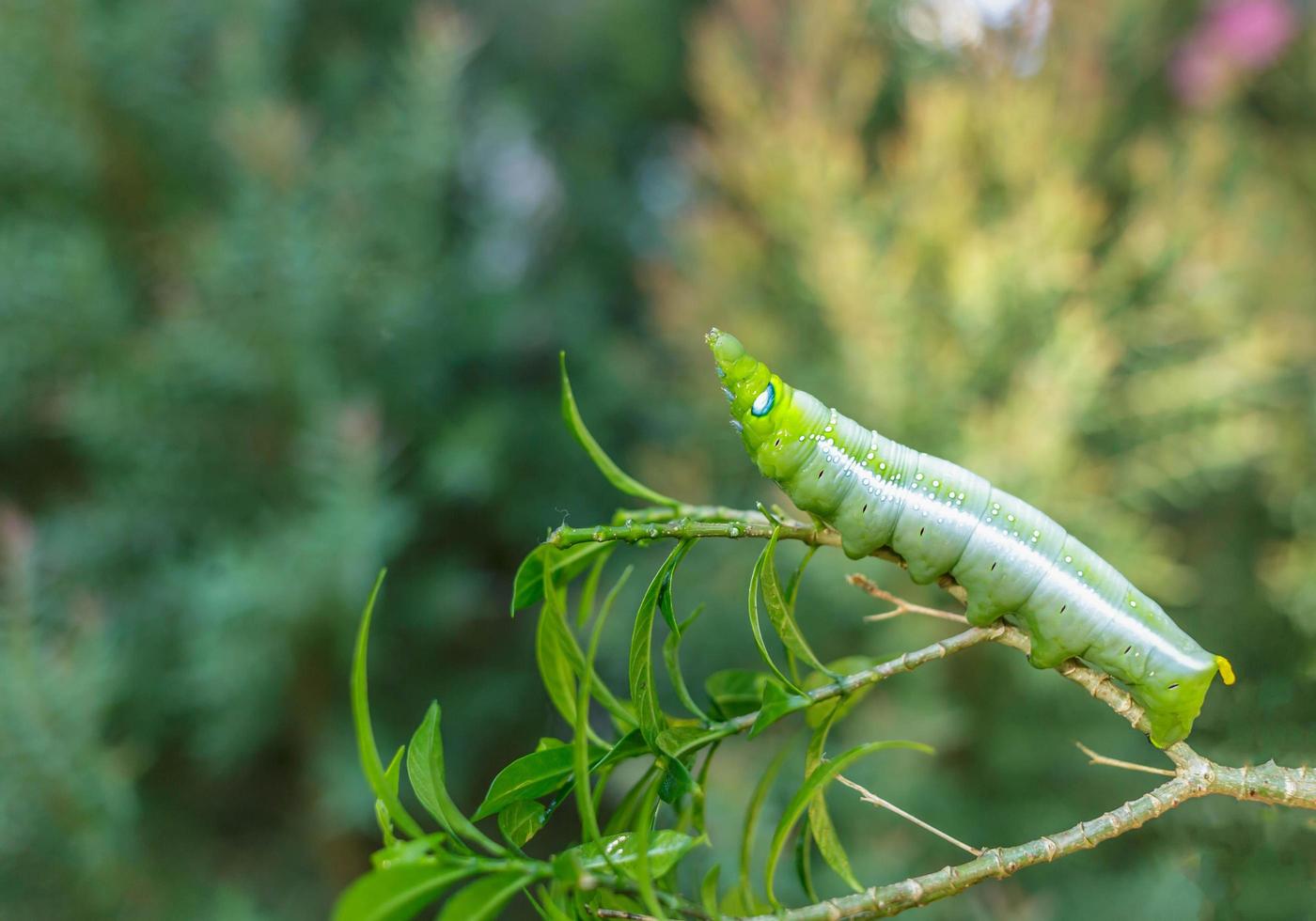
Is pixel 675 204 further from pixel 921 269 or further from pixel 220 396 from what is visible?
pixel 220 396

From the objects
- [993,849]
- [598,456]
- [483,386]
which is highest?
[483,386]

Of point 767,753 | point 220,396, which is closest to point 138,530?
point 220,396

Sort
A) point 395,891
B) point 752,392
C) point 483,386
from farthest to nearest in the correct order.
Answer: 1. point 483,386
2. point 752,392
3. point 395,891

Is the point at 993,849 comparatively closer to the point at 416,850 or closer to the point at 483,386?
the point at 416,850

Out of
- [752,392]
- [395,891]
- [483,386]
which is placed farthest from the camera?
[483,386]

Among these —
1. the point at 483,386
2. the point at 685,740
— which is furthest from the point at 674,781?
the point at 483,386

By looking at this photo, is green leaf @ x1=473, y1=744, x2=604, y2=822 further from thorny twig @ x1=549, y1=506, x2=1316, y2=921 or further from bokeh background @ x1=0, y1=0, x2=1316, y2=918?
bokeh background @ x1=0, y1=0, x2=1316, y2=918

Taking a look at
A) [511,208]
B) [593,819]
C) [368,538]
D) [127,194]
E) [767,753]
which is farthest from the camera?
[511,208]

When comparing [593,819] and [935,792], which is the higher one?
[935,792]
